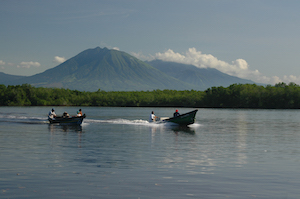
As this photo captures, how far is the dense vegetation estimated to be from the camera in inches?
6289

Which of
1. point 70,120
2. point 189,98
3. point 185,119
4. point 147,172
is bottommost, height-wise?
point 147,172

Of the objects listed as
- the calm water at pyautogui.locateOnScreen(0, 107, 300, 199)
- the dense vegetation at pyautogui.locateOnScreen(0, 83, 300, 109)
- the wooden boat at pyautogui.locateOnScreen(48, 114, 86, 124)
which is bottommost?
the calm water at pyautogui.locateOnScreen(0, 107, 300, 199)

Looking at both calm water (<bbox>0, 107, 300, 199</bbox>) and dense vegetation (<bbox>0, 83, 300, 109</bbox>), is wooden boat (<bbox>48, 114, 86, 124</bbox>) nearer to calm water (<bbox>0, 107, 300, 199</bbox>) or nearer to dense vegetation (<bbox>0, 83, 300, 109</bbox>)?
calm water (<bbox>0, 107, 300, 199</bbox>)

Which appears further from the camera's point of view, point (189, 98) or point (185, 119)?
point (189, 98)

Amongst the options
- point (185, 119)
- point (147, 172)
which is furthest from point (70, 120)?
point (147, 172)

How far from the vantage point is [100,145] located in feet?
95.4

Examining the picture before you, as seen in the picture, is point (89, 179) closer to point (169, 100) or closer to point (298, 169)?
point (298, 169)

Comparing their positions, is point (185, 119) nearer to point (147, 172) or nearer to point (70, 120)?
point (70, 120)

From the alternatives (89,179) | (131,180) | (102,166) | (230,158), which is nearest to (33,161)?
(102,166)

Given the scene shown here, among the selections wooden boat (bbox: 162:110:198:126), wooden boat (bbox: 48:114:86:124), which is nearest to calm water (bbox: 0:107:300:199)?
wooden boat (bbox: 162:110:198:126)

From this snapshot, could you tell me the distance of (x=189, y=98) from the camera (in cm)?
18138

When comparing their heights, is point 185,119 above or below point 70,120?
above

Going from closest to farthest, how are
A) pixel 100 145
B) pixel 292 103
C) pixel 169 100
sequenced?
1. pixel 100 145
2. pixel 292 103
3. pixel 169 100

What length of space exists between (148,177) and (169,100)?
172m
